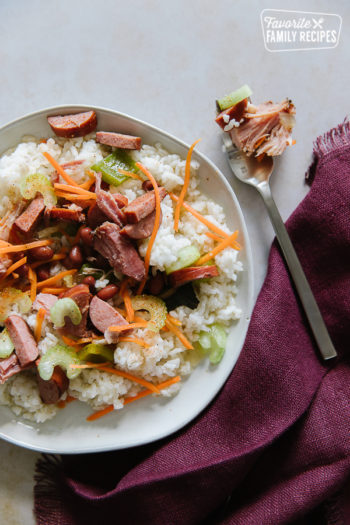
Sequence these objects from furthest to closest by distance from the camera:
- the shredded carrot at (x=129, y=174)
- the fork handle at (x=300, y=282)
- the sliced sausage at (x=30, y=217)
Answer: the fork handle at (x=300, y=282), the shredded carrot at (x=129, y=174), the sliced sausage at (x=30, y=217)

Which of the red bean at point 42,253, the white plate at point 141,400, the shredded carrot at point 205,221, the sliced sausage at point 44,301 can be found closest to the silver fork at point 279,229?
the white plate at point 141,400

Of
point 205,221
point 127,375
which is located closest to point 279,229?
point 205,221

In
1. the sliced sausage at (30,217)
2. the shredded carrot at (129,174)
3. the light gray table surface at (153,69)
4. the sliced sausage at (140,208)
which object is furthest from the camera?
the light gray table surface at (153,69)

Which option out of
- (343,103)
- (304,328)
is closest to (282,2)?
(343,103)

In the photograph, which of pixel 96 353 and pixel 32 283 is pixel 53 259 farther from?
pixel 96 353

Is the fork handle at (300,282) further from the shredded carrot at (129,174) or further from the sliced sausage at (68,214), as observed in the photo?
the sliced sausage at (68,214)

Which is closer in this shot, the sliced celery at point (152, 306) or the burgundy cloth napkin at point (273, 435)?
the sliced celery at point (152, 306)
